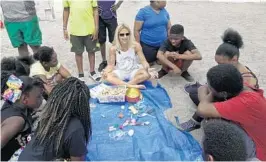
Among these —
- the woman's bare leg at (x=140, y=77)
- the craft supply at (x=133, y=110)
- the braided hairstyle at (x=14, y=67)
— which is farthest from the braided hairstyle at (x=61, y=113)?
the woman's bare leg at (x=140, y=77)

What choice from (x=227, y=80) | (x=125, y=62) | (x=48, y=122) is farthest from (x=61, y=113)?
(x=125, y=62)

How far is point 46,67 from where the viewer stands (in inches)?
165

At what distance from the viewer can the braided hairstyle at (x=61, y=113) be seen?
2.38m

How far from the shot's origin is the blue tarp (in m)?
3.34

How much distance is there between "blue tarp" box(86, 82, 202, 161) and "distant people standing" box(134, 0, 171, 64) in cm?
145

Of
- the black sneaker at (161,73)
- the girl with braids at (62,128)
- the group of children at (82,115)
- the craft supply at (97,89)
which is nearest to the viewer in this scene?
the group of children at (82,115)

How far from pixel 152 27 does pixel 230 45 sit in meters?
1.83

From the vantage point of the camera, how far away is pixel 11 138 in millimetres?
2602

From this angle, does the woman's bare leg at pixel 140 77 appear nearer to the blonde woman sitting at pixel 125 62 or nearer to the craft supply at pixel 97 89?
the blonde woman sitting at pixel 125 62

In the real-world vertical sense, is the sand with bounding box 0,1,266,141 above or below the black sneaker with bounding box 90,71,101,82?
above

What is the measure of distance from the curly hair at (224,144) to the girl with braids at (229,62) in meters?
1.11

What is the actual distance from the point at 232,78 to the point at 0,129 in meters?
1.93

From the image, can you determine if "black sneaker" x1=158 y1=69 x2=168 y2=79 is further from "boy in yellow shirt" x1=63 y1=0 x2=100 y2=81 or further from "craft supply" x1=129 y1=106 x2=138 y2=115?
"craft supply" x1=129 y1=106 x2=138 y2=115

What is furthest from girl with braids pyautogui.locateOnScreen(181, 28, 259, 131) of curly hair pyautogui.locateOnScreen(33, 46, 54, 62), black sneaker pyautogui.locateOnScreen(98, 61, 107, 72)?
curly hair pyautogui.locateOnScreen(33, 46, 54, 62)
